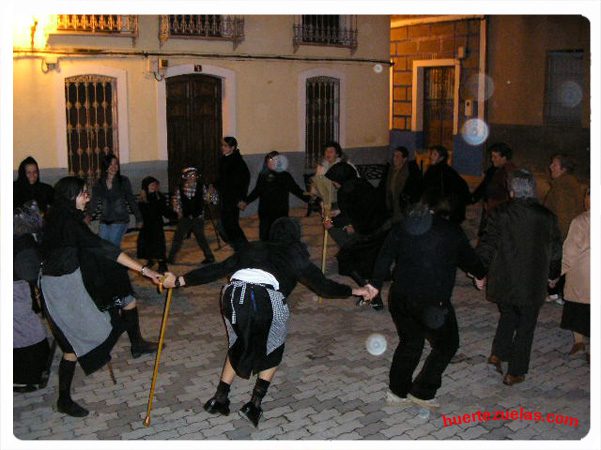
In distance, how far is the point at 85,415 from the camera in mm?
6176

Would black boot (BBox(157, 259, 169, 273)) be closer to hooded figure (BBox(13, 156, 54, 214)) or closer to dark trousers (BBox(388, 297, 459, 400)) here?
hooded figure (BBox(13, 156, 54, 214))

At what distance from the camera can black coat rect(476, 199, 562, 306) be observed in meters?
6.47

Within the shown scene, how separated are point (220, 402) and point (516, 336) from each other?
2.58m

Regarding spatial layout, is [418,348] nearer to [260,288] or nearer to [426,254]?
[426,254]

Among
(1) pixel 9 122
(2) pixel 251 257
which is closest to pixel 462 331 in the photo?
(2) pixel 251 257

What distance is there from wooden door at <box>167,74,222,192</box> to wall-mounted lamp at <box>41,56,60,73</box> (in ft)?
7.56

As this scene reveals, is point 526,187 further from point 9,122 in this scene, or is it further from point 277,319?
point 9,122

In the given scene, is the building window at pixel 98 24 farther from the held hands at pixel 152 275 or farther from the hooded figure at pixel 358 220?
the held hands at pixel 152 275

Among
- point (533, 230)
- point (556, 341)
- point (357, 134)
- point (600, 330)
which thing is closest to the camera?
point (600, 330)

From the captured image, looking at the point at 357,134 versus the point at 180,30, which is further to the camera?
the point at 357,134

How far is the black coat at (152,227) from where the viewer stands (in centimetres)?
1029

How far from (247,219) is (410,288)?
31.6 ft

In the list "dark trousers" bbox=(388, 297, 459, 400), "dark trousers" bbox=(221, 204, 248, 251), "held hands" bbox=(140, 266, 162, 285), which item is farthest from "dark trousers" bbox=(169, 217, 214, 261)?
"dark trousers" bbox=(388, 297, 459, 400)

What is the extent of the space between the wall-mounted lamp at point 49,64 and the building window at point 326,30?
16.9ft
